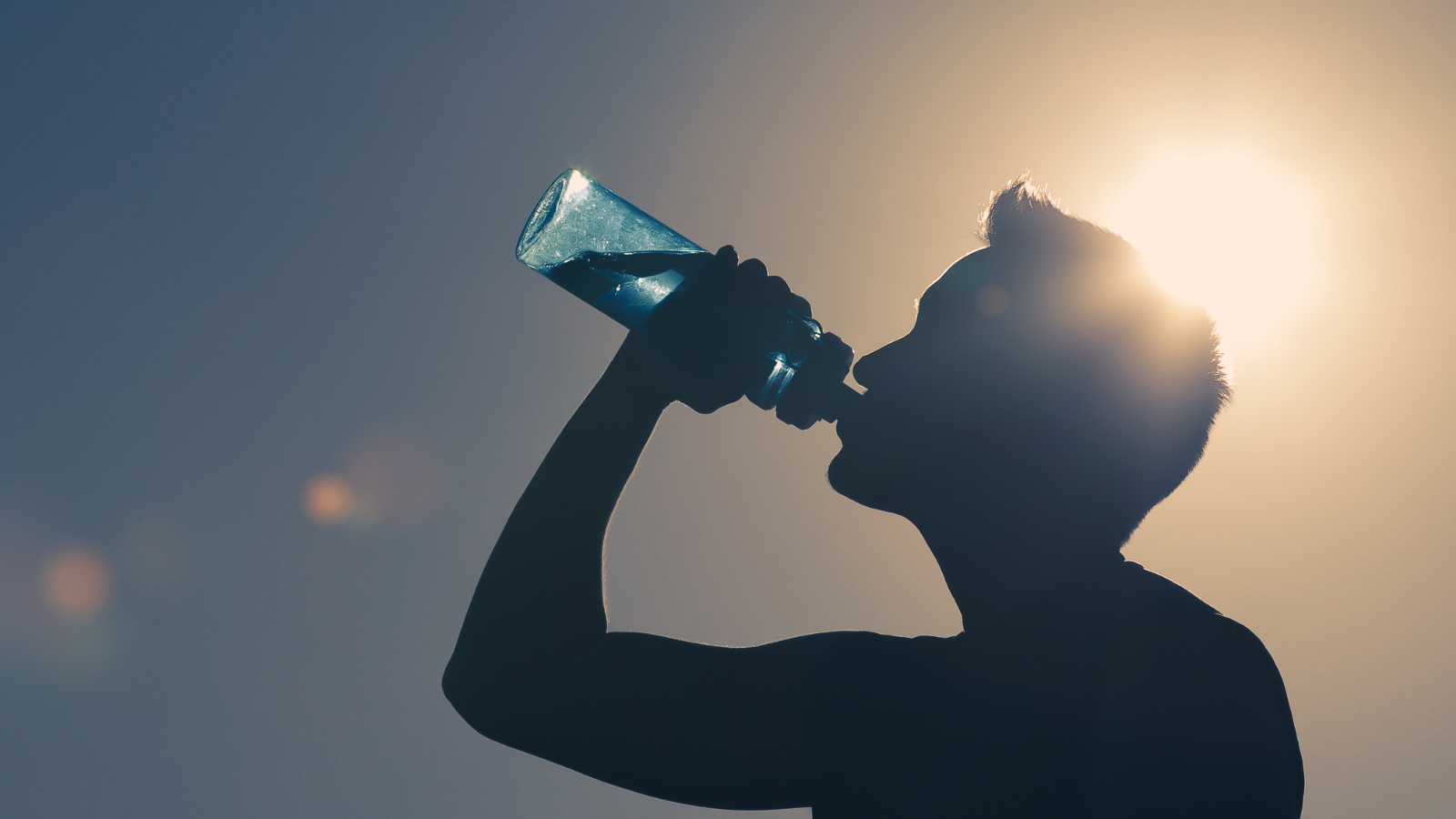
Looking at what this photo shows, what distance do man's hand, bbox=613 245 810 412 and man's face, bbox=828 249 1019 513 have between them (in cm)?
28

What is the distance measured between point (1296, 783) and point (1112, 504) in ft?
2.44

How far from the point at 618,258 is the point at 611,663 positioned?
1.27 m

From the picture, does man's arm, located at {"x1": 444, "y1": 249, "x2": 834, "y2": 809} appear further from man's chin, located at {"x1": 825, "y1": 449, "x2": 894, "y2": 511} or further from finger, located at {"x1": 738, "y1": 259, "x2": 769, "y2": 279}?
man's chin, located at {"x1": 825, "y1": 449, "x2": 894, "y2": 511}

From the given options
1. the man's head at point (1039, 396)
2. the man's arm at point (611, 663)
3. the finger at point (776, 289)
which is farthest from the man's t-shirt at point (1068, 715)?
the finger at point (776, 289)

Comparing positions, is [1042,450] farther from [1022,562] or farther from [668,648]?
[668,648]

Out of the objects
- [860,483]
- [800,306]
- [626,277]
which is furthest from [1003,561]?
[626,277]

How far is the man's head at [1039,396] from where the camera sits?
5.88ft

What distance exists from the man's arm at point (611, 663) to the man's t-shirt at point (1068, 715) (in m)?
0.12

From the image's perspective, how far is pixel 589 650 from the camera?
1.70 metres

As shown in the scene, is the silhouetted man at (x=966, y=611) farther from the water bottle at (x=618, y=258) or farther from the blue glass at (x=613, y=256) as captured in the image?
the blue glass at (x=613, y=256)

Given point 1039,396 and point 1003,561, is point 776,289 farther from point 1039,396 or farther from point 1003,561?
point 1003,561

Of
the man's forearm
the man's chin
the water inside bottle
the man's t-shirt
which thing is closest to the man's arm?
the man's forearm

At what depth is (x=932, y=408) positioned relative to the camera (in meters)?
1.85

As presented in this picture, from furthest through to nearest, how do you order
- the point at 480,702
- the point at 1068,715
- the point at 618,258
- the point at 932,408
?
the point at 618,258 → the point at 932,408 → the point at 480,702 → the point at 1068,715
